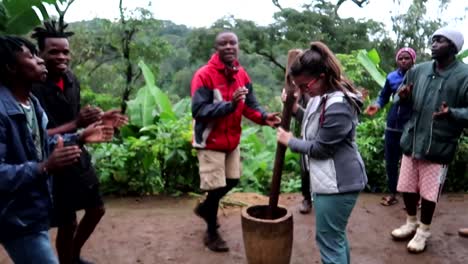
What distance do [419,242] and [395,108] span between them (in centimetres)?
134

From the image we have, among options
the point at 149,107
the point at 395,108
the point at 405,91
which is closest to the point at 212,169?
the point at 405,91

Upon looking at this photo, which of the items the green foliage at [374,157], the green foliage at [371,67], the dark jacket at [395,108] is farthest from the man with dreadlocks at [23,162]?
the green foliage at [371,67]

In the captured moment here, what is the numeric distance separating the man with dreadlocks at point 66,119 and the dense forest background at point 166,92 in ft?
6.78

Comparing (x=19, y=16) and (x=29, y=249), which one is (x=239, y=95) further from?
(x=19, y=16)

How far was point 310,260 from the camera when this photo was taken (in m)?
3.72

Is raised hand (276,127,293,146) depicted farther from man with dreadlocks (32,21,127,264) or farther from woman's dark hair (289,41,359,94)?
man with dreadlocks (32,21,127,264)

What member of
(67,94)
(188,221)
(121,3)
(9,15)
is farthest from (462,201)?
(121,3)

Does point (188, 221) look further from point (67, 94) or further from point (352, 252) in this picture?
point (67, 94)

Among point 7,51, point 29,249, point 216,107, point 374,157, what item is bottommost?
point 374,157

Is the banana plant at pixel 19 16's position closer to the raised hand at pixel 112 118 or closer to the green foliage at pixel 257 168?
the green foliage at pixel 257 168

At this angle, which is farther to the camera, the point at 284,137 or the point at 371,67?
the point at 371,67

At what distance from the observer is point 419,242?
3797 millimetres

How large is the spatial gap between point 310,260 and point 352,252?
391 mm

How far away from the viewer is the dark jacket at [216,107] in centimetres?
344
